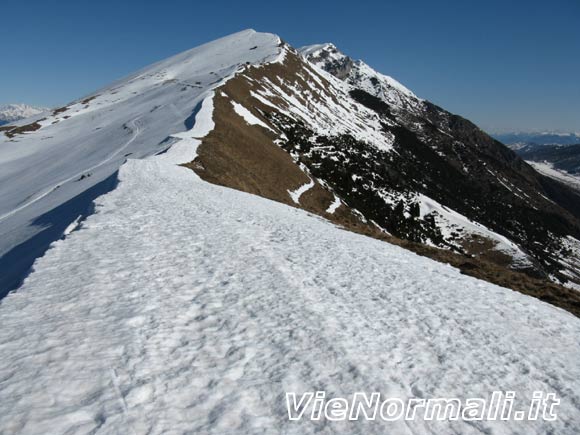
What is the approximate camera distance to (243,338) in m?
8.38

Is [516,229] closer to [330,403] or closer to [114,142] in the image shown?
[114,142]

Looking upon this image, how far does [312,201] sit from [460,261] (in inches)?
1766

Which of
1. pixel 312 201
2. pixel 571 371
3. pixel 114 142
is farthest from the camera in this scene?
pixel 312 201

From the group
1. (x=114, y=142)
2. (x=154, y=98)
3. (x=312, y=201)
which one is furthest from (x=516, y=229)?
(x=114, y=142)

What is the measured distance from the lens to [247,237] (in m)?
16.9

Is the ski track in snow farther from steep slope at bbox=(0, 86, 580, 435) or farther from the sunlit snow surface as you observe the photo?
the sunlit snow surface

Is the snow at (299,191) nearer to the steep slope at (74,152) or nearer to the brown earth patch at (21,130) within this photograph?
the steep slope at (74,152)

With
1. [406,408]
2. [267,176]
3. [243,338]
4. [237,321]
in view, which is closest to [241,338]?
[243,338]

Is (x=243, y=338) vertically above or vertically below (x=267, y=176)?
below

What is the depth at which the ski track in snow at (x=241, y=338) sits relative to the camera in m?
6.13

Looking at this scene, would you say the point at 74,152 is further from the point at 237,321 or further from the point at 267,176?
the point at 237,321

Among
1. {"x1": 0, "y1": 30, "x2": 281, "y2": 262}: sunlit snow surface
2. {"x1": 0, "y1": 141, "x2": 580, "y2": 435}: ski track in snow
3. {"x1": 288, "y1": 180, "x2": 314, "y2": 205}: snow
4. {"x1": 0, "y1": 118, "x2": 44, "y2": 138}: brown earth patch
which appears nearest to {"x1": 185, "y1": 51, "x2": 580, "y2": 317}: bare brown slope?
{"x1": 288, "y1": 180, "x2": 314, "y2": 205}: snow

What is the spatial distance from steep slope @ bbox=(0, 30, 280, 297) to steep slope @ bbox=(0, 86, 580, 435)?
3642 mm

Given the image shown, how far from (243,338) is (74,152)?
6225 cm
